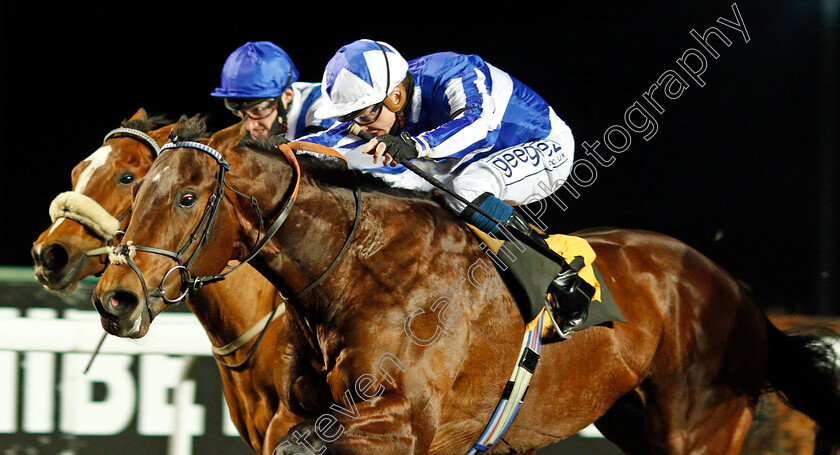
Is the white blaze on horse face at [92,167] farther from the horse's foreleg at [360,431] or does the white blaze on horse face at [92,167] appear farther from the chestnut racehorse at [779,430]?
the chestnut racehorse at [779,430]

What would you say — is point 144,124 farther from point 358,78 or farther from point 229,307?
point 358,78

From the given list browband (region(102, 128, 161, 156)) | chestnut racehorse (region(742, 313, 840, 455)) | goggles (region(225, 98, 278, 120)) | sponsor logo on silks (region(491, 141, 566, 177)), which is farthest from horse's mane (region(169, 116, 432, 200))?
chestnut racehorse (region(742, 313, 840, 455))

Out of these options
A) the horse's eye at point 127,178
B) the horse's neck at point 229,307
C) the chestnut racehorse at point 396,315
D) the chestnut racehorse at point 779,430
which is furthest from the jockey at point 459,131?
the chestnut racehorse at point 779,430

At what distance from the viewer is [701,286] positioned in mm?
3398

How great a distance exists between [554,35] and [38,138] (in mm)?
3251

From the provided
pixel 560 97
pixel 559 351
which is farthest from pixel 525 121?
pixel 560 97

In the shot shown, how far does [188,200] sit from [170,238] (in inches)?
4.5

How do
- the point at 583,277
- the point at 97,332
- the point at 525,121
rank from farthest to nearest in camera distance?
the point at 97,332
the point at 525,121
the point at 583,277

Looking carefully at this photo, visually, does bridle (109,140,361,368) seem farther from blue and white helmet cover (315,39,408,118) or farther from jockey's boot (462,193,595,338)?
jockey's boot (462,193,595,338)

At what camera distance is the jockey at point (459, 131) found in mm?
2736

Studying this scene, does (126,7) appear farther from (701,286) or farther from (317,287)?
(701,286)

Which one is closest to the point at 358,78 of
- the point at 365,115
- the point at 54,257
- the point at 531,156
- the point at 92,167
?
the point at 365,115

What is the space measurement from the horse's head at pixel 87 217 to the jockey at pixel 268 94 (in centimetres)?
60

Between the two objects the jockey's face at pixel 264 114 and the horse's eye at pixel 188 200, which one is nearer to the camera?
the horse's eye at pixel 188 200
